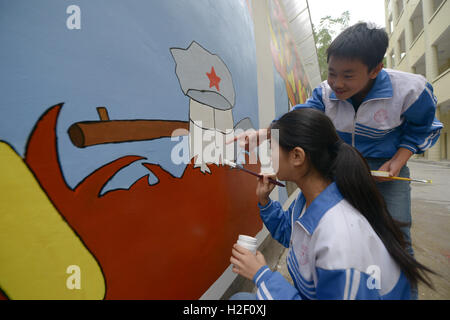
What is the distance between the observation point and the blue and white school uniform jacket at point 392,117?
1.27 meters

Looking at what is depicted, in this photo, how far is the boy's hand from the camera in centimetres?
127

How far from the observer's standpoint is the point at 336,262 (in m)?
0.70

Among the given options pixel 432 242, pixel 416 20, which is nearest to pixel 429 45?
pixel 416 20

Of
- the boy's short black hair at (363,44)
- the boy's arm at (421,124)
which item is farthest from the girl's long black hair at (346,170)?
the boy's arm at (421,124)

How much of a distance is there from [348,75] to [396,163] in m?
0.55

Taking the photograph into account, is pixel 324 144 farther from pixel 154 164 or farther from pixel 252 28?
pixel 252 28

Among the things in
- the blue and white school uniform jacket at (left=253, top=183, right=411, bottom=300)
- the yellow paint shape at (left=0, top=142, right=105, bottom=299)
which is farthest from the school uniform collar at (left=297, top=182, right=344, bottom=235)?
the yellow paint shape at (left=0, top=142, right=105, bottom=299)

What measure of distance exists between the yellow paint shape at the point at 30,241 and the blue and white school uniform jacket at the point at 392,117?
148 cm

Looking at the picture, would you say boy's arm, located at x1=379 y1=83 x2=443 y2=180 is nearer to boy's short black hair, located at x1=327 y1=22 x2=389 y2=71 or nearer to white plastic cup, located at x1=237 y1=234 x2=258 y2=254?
boy's short black hair, located at x1=327 y1=22 x2=389 y2=71

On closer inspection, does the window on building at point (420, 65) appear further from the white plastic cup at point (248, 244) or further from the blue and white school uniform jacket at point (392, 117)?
the white plastic cup at point (248, 244)

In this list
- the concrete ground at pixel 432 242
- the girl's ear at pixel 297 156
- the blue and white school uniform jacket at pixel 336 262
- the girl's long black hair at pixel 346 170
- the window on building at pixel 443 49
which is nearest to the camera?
the blue and white school uniform jacket at pixel 336 262

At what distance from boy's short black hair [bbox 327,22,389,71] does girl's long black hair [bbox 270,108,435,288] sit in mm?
458

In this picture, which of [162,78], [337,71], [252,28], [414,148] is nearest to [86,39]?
[162,78]

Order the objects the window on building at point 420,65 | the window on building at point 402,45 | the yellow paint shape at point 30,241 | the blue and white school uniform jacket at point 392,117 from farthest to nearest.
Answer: the window on building at point 402,45 < the window on building at point 420,65 < the blue and white school uniform jacket at point 392,117 < the yellow paint shape at point 30,241
